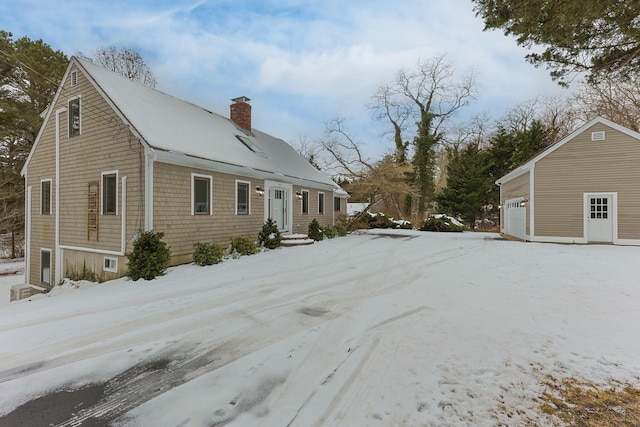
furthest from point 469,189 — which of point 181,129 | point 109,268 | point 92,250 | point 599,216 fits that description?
point 92,250

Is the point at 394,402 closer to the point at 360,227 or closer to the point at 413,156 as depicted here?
the point at 360,227

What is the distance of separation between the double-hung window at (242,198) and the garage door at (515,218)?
13244 mm

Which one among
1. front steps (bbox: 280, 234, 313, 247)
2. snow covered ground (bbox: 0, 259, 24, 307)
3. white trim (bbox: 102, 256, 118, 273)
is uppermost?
front steps (bbox: 280, 234, 313, 247)

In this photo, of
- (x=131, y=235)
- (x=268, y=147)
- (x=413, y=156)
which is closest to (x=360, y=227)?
(x=268, y=147)

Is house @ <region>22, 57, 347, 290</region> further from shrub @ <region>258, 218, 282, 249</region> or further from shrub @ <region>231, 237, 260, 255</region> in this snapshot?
shrub @ <region>231, 237, 260, 255</region>

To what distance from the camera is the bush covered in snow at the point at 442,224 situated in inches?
778

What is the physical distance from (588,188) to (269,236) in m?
13.8

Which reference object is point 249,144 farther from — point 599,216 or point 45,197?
point 599,216

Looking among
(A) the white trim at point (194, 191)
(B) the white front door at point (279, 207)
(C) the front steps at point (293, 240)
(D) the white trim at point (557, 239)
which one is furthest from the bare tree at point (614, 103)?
(A) the white trim at point (194, 191)

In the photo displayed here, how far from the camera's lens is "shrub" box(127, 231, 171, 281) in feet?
22.6

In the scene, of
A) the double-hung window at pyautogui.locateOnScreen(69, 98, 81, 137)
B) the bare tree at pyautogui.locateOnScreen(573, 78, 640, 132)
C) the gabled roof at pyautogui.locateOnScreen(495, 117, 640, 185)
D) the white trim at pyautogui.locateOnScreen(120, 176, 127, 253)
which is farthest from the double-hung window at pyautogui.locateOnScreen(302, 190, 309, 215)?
the bare tree at pyautogui.locateOnScreen(573, 78, 640, 132)

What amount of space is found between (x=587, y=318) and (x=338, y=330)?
354 centimetres

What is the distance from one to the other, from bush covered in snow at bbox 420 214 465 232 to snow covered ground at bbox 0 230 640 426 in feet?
44.9

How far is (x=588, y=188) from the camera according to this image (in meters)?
12.2
